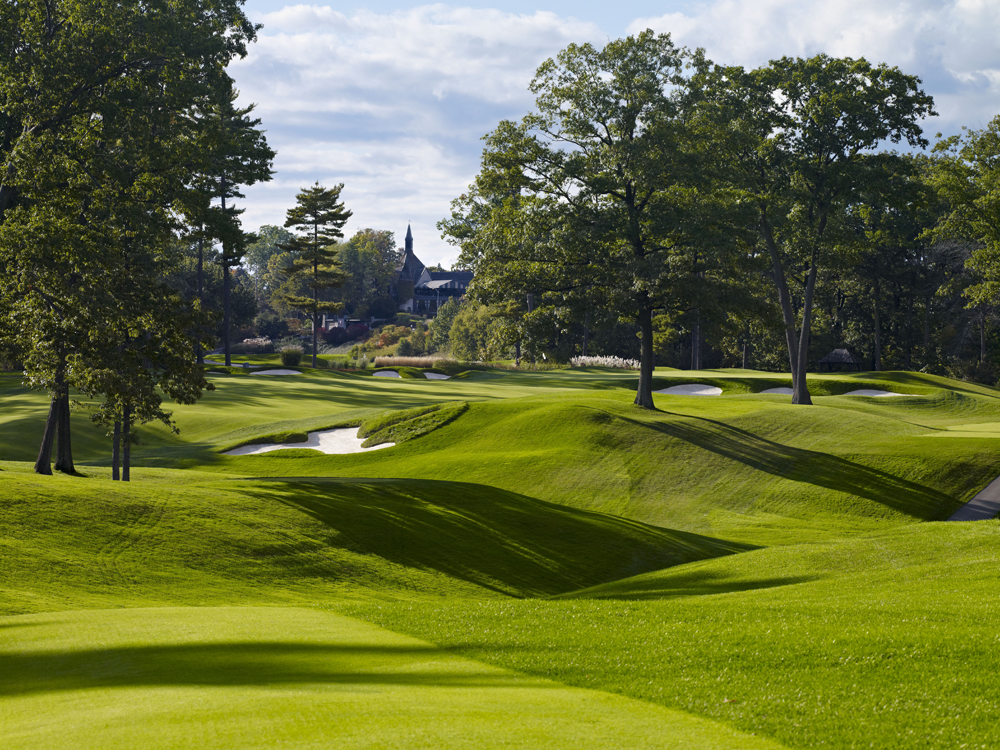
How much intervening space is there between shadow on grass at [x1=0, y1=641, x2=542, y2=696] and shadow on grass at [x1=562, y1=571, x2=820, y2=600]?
750 cm

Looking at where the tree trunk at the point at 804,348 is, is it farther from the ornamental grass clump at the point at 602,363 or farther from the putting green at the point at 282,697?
the ornamental grass clump at the point at 602,363

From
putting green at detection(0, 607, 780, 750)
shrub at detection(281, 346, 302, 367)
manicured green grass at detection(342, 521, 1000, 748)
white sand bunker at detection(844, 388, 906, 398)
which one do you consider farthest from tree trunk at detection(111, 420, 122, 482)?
shrub at detection(281, 346, 302, 367)

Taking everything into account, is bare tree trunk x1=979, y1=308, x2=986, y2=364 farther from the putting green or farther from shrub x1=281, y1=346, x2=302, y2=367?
the putting green

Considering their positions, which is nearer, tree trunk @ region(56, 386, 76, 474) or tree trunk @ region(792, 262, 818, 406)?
tree trunk @ region(56, 386, 76, 474)

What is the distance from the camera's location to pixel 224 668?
8547mm

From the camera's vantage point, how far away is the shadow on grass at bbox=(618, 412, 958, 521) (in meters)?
28.1

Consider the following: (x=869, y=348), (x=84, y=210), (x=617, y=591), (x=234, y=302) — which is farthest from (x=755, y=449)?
(x=234, y=302)

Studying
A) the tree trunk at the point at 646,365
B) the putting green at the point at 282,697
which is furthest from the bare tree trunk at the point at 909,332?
the putting green at the point at 282,697

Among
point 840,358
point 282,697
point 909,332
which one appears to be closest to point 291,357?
point 840,358

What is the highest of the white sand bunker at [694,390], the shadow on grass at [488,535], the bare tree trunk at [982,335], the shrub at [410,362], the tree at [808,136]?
the tree at [808,136]

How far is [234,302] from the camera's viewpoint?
104188mm

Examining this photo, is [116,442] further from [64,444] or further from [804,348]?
[804,348]

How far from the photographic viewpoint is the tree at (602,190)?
3481 centimetres

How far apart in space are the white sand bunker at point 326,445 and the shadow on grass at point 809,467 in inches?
463
